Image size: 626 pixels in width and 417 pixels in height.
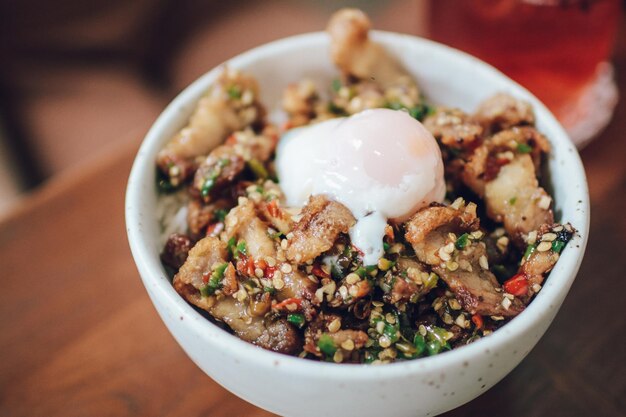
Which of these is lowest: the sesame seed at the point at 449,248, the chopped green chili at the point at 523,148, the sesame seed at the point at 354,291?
the sesame seed at the point at 354,291

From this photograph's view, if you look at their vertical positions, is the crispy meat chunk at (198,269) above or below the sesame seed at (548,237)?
below

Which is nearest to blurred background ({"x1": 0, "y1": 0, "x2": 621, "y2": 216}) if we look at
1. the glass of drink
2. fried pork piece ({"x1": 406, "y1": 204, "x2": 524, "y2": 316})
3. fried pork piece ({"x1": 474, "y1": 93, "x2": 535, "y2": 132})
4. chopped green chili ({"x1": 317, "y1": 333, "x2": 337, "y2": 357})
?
the glass of drink

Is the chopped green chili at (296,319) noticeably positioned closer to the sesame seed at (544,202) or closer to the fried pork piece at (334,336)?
the fried pork piece at (334,336)

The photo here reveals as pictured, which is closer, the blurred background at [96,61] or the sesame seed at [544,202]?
the sesame seed at [544,202]

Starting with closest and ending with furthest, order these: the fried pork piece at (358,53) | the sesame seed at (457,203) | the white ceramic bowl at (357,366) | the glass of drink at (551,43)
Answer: the white ceramic bowl at (357,366) → the sesame seed at (457,203) → the fried pork piece at (358,53) → the glass of drink at (551,43)

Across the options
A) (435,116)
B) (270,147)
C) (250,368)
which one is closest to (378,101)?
(435,116)

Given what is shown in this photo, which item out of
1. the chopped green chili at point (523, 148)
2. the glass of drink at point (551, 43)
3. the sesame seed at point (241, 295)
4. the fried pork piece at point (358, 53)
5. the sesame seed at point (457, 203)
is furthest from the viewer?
the glass of drink at point (551, 43)

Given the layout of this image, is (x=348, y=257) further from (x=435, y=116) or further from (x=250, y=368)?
(x=435, y=116)

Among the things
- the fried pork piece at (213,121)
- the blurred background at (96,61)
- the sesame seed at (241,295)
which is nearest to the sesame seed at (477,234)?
the sesame seed at (241,295)
